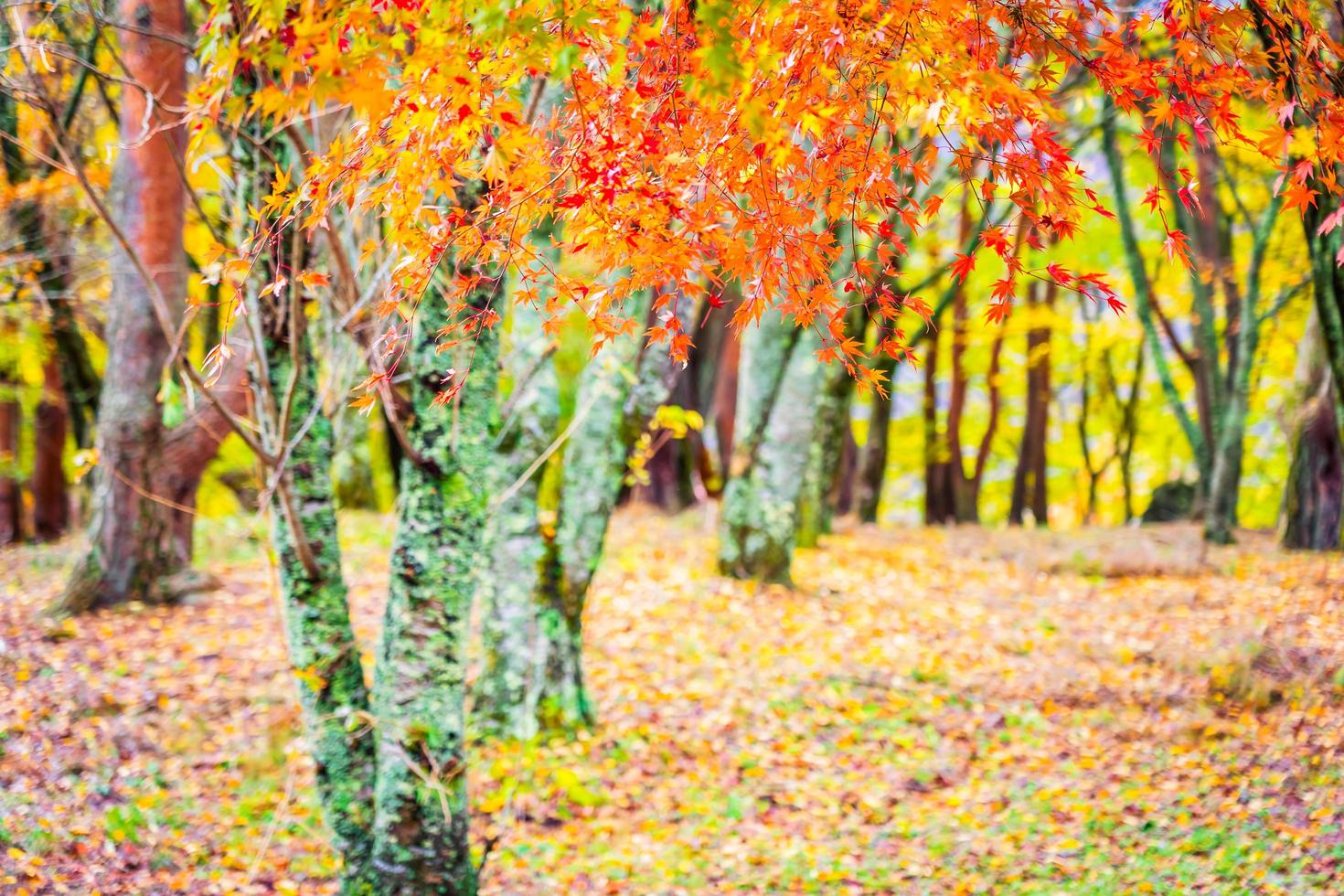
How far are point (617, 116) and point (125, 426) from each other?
6.81 metres

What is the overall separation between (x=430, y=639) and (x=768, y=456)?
6.13 meters

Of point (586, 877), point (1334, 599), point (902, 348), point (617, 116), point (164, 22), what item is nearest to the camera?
point (617, 116)

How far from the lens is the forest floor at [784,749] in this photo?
4.39m

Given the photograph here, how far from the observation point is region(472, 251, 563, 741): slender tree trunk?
19.3ft

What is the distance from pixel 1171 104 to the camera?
2.25m

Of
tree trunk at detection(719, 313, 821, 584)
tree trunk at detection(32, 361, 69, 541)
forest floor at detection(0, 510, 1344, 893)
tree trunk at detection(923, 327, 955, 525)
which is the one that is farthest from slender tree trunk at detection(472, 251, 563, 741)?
tree trunk at detection(923, 327, 955, 525)

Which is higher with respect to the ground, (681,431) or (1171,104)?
(1171,104)

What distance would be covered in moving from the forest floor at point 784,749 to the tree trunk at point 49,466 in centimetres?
410

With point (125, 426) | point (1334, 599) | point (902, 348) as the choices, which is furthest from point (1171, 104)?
point (125, 426)

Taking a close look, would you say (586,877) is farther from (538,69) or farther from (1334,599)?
(1334,599)

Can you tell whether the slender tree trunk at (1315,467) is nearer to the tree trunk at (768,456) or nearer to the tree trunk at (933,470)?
the tree trunk at (768,456)

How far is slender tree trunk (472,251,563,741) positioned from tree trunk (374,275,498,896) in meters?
2.06

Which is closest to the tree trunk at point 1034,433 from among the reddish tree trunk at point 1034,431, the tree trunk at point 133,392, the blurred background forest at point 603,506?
the reddish tree trunk at point 1034,431

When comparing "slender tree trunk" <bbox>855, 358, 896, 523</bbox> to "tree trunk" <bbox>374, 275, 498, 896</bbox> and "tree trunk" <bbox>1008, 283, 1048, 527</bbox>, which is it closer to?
"tree trunk" <bbox>1008, 283, 1048, 527</bbox>
